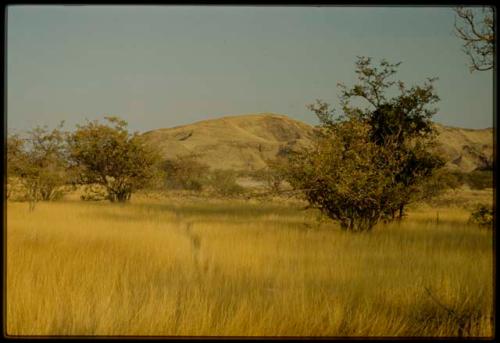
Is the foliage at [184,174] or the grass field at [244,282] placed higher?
the foliage at [184,174]

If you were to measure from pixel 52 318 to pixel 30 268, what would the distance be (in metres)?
2.11

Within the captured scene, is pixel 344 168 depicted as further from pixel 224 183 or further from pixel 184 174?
pixel 224 183

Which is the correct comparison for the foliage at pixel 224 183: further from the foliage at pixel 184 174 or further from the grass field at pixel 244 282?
the grass field at pixel 244 282

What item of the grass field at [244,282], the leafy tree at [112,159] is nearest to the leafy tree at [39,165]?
the leafy tree at [112,159]

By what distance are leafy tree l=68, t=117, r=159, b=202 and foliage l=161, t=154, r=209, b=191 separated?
10.1 feet

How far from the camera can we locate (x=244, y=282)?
6.96 metres

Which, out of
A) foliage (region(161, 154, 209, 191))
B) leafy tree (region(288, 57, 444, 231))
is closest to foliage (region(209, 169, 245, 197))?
foliage (region(161, 154, 209, 191))

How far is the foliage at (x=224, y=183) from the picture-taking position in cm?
2529

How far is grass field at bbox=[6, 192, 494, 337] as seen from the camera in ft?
16.5

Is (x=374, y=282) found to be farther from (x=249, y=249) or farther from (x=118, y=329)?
(x=118, y=329)

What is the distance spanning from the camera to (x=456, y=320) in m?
5.40

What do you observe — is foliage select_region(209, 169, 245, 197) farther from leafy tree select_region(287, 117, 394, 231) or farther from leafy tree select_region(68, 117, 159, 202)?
leafy tree select_region(287, 117, 394, 231)

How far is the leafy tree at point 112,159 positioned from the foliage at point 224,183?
4.52 m

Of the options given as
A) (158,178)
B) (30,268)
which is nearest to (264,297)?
(30,268)
